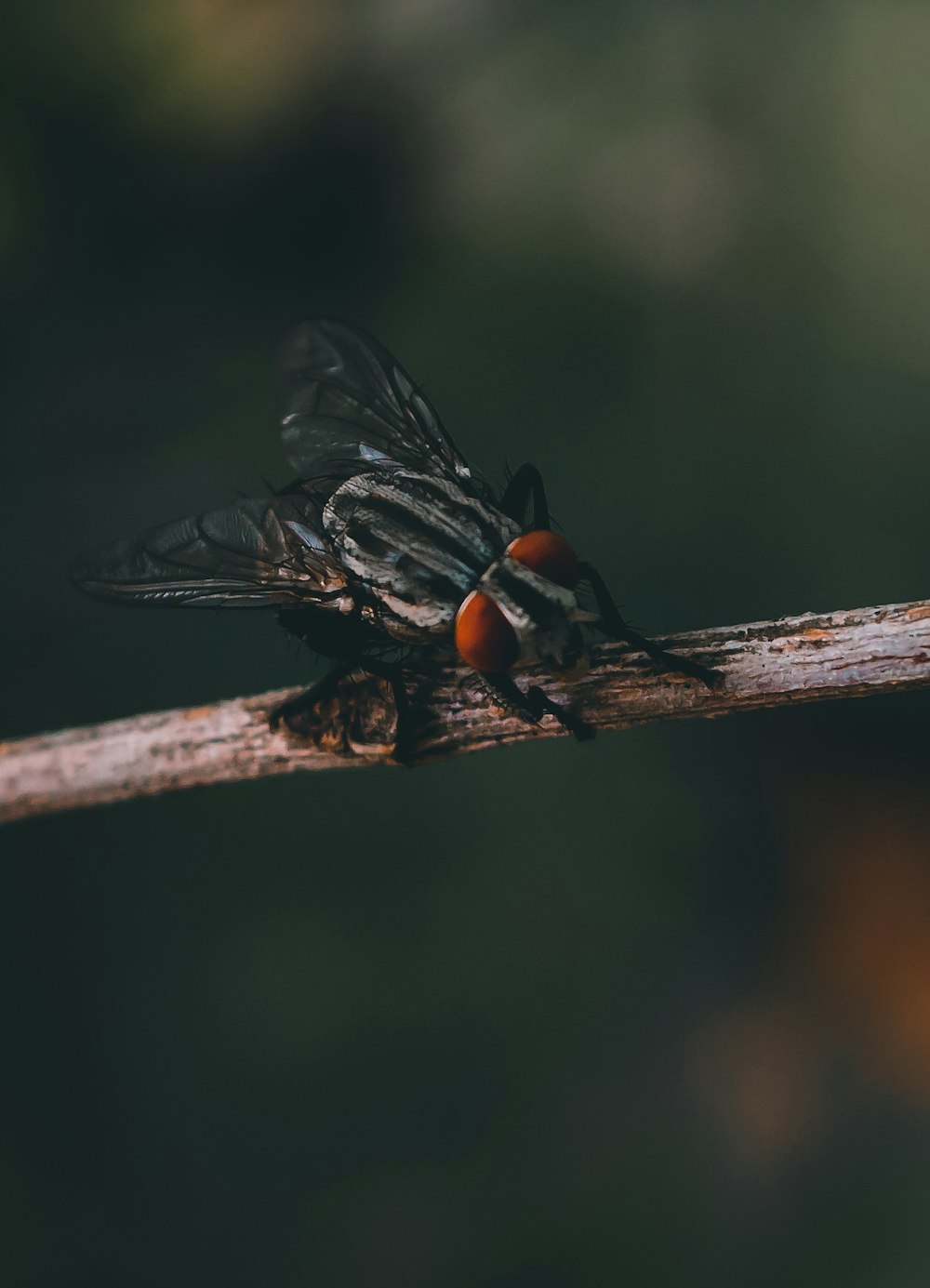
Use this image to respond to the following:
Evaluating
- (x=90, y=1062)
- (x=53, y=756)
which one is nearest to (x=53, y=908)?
(x=90, y=1062)

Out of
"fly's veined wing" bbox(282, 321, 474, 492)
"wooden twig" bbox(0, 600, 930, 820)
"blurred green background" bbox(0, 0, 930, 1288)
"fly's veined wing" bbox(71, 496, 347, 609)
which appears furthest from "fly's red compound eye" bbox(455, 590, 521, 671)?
"blurred green background" bbox(0, 0, 930, 1288)

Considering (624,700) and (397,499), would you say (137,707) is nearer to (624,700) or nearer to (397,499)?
(397,499)

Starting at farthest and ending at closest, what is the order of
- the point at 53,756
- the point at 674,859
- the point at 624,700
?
1. the point at 674,859
2. the point at 53,756
3. the point at 624,700

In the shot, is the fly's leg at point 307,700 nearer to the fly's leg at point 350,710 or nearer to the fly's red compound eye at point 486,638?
the fly's leg at point 350,710

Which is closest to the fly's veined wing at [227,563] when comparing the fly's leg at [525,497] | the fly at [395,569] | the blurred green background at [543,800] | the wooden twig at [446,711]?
the fly at [395,569]

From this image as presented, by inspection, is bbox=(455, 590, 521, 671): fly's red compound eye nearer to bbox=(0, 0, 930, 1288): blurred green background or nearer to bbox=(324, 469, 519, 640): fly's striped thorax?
bbox=(324, 469, 519, 640): fly's striped thorax

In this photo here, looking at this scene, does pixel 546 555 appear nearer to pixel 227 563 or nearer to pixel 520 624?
pixel 520 624
